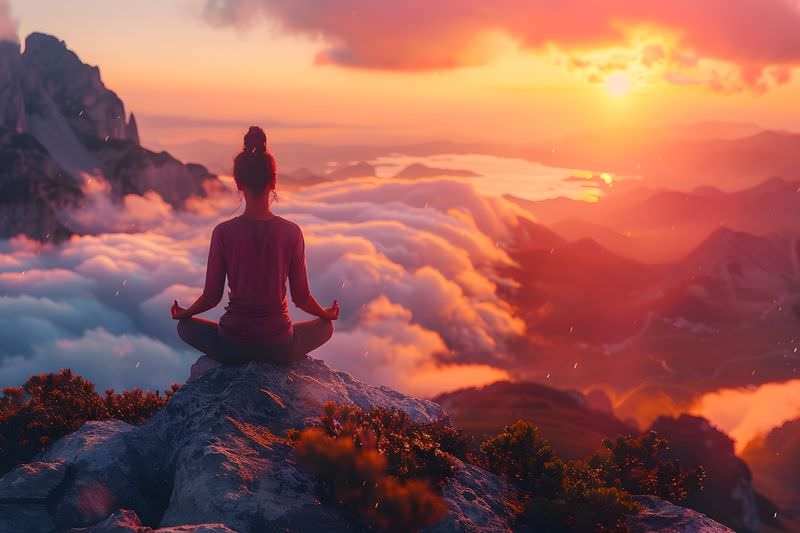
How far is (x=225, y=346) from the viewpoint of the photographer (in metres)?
8.33

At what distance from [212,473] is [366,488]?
5.20 feet

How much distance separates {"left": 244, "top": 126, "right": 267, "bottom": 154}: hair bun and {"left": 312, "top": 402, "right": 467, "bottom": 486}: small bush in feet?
10.9

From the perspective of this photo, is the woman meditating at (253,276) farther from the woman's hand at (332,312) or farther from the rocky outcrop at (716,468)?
the rocky outcrop at (716,468)

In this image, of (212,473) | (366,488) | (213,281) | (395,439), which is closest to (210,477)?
(212,473)

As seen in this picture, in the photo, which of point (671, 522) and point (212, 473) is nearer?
point (212, 473)

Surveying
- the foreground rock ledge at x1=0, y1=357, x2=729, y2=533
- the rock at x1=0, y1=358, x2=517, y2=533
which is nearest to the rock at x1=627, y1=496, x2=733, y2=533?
the foreground rock ledge at x1=0, y1=357, x2=729, y2=533

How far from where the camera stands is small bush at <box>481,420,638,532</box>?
7105 mm

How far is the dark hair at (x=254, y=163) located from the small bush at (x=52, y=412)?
4.88 meters

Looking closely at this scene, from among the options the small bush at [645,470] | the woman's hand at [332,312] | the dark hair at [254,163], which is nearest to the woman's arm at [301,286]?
the woman's hand at [332,312]

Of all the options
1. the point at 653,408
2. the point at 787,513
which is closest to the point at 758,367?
the point at 653,408

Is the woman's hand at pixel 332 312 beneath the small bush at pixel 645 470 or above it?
above

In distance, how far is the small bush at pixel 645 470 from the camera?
369 inches

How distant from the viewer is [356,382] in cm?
984

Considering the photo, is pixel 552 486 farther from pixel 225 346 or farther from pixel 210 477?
pixel 225 346
